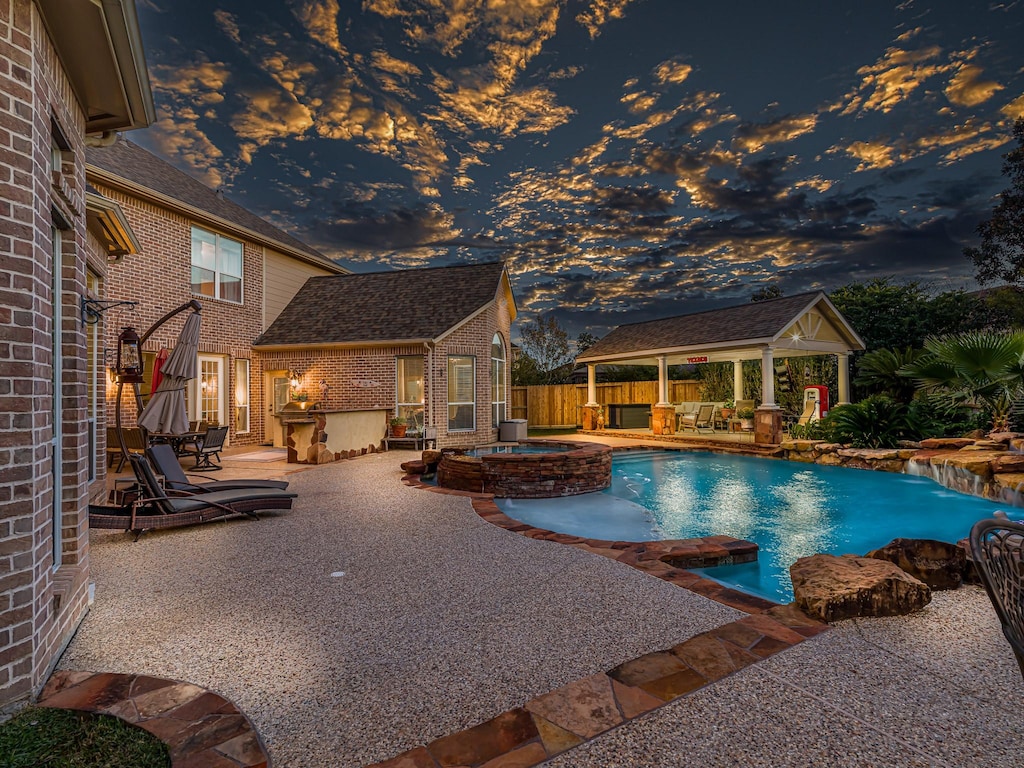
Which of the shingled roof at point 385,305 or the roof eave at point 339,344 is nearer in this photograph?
the roof eave at point 339,344

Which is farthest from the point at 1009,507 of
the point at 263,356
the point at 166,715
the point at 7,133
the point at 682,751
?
Answer: the point at 263,356

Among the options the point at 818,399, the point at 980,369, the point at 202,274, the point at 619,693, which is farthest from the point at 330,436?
the point at 818,399

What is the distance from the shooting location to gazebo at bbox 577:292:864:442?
581 inches

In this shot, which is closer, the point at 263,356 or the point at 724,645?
the point at 724,645

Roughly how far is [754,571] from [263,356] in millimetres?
14478

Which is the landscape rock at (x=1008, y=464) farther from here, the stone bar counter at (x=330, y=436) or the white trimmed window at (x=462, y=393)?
the stone bar counter at (x=330, y=436)

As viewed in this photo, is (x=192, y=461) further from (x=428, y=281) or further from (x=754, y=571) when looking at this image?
(x=754, y=571)

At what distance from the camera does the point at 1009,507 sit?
27.6ft

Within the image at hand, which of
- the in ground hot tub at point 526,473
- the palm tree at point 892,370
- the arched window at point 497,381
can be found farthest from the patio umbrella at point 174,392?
the palm tree at point 892,370

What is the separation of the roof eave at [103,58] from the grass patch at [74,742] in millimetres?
3542

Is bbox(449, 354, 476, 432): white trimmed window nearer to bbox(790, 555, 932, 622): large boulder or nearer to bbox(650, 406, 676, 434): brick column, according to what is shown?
bbox(650, 406, 676, 434): brick column

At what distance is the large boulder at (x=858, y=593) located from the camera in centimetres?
328

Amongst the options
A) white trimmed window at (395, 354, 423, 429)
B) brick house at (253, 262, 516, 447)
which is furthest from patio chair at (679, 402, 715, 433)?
white trimmed window at (395, 354, 423, 429)

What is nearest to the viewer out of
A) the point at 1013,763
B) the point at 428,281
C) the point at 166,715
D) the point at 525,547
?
the point at 1013,763
